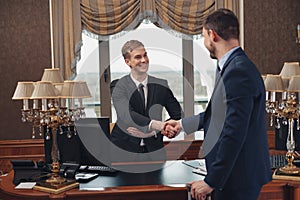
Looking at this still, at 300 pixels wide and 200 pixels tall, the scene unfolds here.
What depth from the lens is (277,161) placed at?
116 inches

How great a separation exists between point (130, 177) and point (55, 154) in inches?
18.9

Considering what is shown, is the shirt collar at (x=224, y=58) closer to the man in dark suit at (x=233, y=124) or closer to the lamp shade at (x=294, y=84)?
the man in dark suit at (x=233, y=124)

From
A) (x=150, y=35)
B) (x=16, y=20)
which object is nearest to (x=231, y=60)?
(x=150, y=35)

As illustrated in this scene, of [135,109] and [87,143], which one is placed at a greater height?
[135,109]

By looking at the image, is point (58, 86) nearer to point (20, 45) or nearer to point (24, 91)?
point (24, 91)

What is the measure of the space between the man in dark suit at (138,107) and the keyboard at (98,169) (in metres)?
0.34

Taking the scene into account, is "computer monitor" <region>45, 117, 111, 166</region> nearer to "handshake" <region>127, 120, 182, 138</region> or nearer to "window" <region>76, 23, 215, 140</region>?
"handshake" <region>127, 120, 182, 138</region>

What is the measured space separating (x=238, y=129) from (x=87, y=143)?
3.53 ft

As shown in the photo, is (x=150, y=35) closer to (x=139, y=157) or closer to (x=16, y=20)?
(x=16, y=20)

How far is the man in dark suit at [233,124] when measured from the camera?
2.10m

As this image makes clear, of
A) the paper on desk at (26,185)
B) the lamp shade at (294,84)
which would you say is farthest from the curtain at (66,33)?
the lamp shade at (294,84)

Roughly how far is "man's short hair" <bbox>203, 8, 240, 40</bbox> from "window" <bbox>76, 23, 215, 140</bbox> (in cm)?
275

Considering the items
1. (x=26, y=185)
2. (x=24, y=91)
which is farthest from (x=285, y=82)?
(x=26, y=185)

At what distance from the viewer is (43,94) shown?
7.93ft
